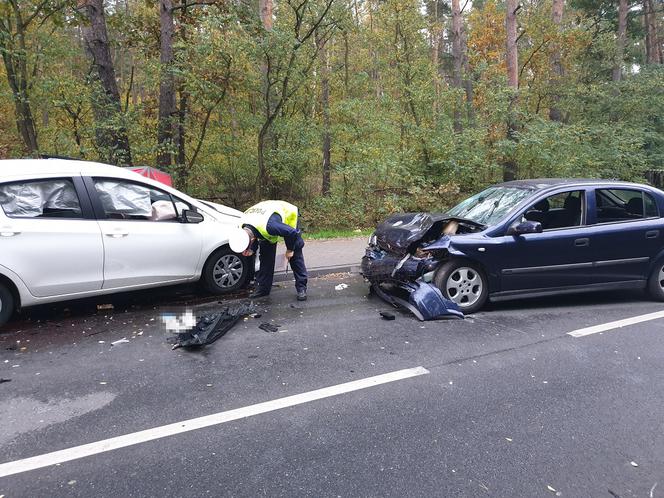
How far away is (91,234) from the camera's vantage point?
Answer: 208 inches

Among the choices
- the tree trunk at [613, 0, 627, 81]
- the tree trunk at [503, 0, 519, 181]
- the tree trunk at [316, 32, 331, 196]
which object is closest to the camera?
the tree trunk at [316, 32, 331, 196]

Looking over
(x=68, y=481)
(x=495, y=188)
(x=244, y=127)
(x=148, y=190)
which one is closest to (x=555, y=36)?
(x=244, y=127)

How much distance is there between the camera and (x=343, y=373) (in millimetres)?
4027

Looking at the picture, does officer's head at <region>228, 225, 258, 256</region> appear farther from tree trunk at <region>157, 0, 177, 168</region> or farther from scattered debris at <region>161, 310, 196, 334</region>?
tree trunk at <region>157, 0, 177, 168</region>

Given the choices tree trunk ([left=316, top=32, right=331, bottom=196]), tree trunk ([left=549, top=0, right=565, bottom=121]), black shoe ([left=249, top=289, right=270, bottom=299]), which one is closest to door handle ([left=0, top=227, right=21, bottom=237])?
black shoe ([left=249, top=289, right=270, bottom=299])

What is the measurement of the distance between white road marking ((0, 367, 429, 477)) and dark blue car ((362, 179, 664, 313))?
6.34 feet

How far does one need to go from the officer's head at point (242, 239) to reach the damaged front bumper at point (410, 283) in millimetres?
1574

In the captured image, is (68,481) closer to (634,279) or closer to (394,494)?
(394,494)

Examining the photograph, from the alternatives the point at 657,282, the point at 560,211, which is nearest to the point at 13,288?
the point at 560,211

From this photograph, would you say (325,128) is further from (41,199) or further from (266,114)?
(41,199)

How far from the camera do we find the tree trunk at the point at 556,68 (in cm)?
1838

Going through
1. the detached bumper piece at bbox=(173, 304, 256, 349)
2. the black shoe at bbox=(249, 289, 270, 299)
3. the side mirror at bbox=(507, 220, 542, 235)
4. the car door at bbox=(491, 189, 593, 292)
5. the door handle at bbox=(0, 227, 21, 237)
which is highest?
the door handle at bbox=(0, 227, 21, 237)

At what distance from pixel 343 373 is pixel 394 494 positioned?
1.54 metres

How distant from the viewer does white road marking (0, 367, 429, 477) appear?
9.21ft
